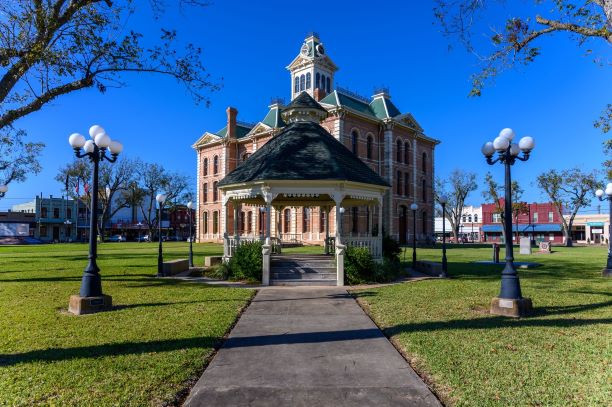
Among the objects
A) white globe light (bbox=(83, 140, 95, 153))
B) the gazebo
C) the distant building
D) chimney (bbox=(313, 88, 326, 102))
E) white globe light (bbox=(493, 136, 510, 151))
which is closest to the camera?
white globe light (bbox=(493, 136, 510, 151))

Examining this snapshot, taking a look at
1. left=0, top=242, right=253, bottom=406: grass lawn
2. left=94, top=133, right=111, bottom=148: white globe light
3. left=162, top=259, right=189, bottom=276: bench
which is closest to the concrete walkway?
left=0, top=242, right=253, bottom=406: grass lawn

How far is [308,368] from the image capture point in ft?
16.9

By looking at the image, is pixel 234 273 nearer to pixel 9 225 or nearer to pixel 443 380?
pixel 443 380

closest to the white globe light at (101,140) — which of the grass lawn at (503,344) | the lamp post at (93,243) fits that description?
the lamp post at (93,243)

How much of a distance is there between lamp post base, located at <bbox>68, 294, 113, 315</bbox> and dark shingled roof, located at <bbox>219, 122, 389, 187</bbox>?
622cm

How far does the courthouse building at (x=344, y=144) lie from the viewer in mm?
41531

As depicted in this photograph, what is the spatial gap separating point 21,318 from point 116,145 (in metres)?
4.20

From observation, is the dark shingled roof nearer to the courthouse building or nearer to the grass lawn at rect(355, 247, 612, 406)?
the grass lawn at rect(355, 247, 612, 406)

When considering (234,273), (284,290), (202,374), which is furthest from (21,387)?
(234,273)

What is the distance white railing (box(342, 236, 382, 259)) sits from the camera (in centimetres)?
1490

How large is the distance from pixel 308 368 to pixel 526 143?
7.58m

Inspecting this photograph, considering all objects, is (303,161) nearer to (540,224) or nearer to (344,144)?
(344,144)

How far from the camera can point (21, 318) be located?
7.96m

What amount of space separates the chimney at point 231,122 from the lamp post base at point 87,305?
43435 mm
